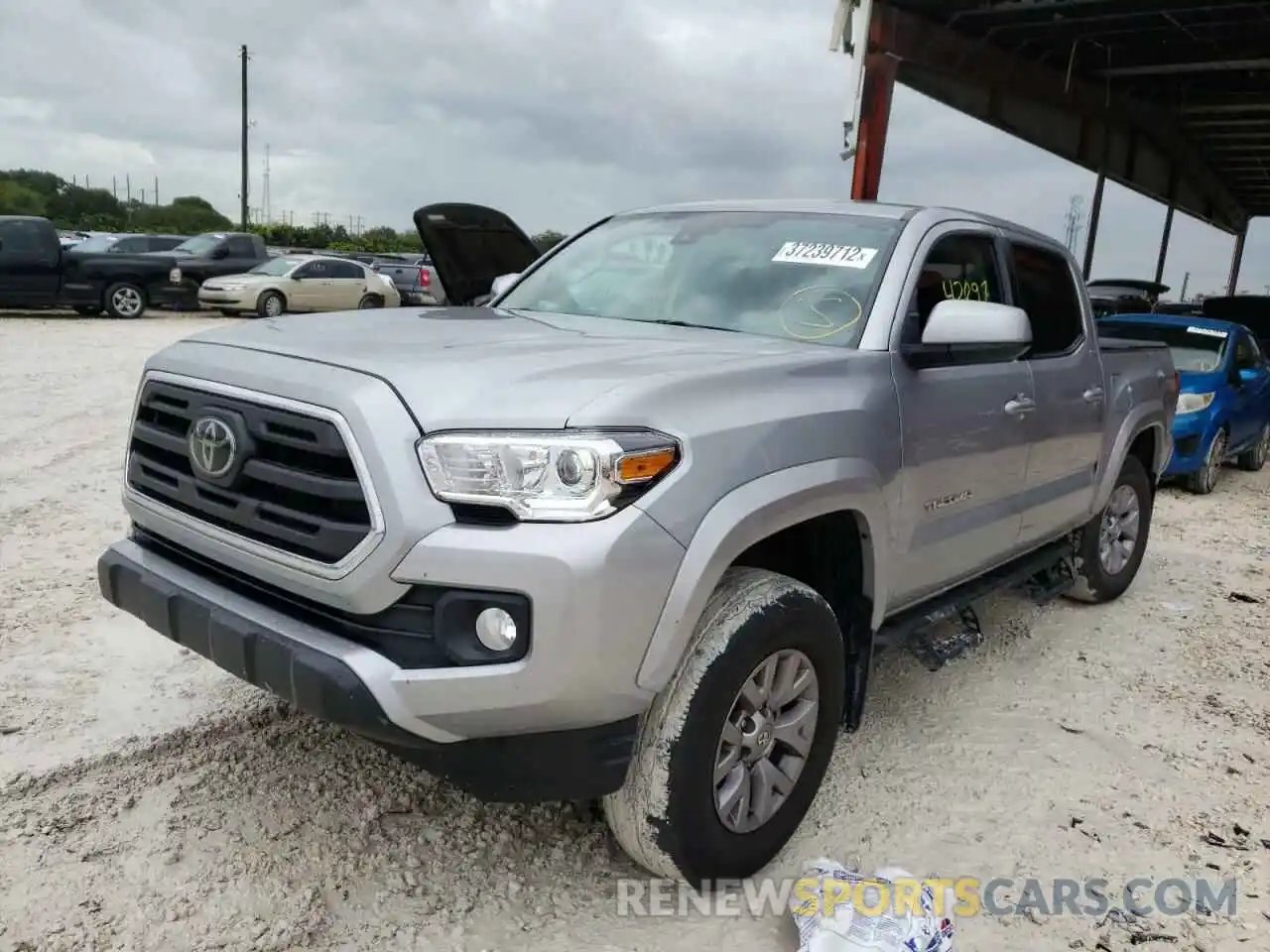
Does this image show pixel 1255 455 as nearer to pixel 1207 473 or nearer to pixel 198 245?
Answer: pixel 1207 473

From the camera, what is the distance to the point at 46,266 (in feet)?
53.2

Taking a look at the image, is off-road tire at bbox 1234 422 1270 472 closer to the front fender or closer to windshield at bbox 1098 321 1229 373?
windshield at bbox 1098 321 1229 373

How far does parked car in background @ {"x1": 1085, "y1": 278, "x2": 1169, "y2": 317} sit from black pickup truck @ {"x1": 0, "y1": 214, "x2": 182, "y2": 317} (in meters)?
15.7

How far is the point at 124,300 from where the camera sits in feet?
57.3

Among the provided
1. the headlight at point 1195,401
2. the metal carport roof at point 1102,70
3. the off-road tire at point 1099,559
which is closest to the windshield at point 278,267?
the metal carport roof at point 1102,70

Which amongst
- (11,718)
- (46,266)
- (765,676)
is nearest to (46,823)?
(11,718)

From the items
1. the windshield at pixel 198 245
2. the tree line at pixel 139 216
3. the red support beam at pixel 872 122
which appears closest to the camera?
the red support beam at pixel 872 122

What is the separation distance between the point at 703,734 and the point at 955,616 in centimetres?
165

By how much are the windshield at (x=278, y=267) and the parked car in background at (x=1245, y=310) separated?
A: 613 inches

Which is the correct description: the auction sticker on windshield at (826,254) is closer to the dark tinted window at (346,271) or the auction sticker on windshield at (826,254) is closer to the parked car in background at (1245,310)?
the parked car in background at (1245,310)

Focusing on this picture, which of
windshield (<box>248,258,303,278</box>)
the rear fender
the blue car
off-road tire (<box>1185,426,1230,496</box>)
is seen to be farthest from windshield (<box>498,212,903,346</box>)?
windshield (<box>248,258,303,278</box>)

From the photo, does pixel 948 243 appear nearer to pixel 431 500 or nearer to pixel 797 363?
pixel 797 363

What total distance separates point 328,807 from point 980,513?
2.33 m

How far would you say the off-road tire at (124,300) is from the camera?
17.3 metres
